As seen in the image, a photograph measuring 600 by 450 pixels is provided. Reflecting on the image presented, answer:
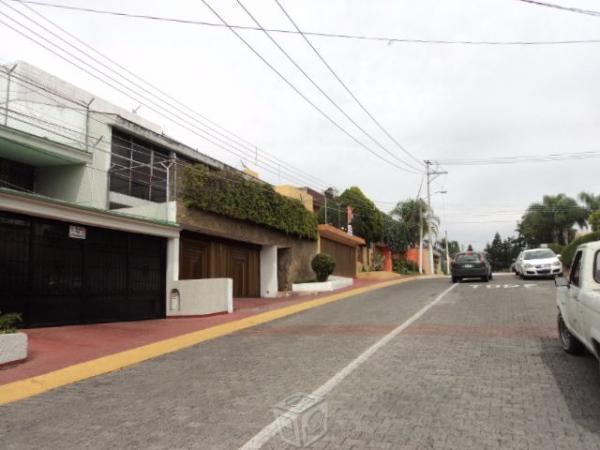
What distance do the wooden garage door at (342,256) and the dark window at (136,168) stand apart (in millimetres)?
9819

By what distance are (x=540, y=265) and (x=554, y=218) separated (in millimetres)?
34101

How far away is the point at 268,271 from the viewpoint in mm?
21797

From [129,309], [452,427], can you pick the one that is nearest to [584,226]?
[129,309]

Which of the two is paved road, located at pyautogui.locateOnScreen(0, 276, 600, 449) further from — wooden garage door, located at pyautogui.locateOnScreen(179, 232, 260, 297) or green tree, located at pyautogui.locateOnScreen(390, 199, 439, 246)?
green tree, located at pyautogui.locateOnScreen(390, 199, 439, 246)

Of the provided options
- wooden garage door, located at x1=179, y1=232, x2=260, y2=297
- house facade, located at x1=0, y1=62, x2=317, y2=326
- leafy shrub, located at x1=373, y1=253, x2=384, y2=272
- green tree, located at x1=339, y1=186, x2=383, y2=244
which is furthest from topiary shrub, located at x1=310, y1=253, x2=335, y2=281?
leafy shrub, located at x1=373, y1=253, x2=384, y2=272

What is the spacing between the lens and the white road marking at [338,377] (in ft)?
13.7

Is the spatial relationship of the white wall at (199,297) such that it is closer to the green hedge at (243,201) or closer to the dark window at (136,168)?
the green hedge at (243,201)

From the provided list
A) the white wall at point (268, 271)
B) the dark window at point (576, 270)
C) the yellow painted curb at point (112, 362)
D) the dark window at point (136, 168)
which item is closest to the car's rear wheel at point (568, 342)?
the dark window at point (576, 270)

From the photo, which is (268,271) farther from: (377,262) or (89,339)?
(377,262)

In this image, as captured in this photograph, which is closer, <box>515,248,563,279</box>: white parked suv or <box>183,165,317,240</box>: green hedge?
<box>183,165,317,240</box>: green hedge

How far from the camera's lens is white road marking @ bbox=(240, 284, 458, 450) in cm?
417

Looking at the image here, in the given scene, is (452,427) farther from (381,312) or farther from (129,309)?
(129,309)

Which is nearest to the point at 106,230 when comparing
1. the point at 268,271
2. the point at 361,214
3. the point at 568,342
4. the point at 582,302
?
the point at 268,271

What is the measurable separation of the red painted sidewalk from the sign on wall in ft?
7.06
